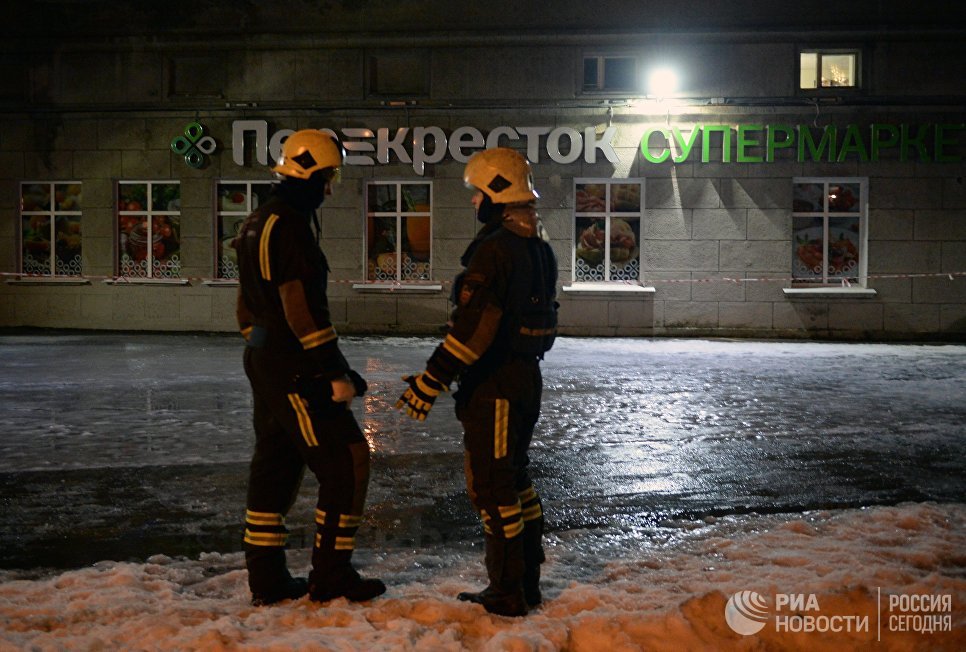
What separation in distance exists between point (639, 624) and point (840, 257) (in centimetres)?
1694

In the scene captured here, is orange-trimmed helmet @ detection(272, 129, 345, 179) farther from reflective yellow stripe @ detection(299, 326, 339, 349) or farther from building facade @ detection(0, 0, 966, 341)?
building facade @ detection(0, 0, 966, 341)

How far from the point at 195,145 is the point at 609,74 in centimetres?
846

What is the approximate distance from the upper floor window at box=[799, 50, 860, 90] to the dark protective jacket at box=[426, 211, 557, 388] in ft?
54.8

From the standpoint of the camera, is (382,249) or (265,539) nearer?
(265,539)

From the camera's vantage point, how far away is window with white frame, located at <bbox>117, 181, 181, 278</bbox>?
20.7 metres

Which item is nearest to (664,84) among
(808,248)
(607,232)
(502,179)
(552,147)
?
(552,147)

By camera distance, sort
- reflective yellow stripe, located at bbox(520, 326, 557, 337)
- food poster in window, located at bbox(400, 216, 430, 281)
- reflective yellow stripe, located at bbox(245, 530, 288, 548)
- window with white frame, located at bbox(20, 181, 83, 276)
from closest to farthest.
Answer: reflective yellow stripe, located at bbox(520, 326, 557, 337) → reflective yellow stripe, located at bbox(245, 530, 288, 548) → food poster in window, located at bbox(400, 216, 430, 281) → window with white frame, located at bbox(20, 181, 83, 276)

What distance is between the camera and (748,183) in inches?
752

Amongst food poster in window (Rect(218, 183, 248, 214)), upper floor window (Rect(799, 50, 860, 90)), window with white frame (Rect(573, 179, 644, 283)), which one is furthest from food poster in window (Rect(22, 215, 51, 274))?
upper floor window (Rect(799, 50, 860, 90))

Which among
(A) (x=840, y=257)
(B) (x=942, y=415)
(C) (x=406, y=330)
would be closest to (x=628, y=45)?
(A) (x=840, y=257)

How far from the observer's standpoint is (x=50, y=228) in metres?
21.0

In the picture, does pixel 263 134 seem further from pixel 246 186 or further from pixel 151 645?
pixel 151 645

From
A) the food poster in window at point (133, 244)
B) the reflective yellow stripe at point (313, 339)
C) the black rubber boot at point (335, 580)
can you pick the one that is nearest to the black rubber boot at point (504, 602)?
the black rubber boot at point (335, 580)

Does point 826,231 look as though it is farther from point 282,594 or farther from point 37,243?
point 282,594
